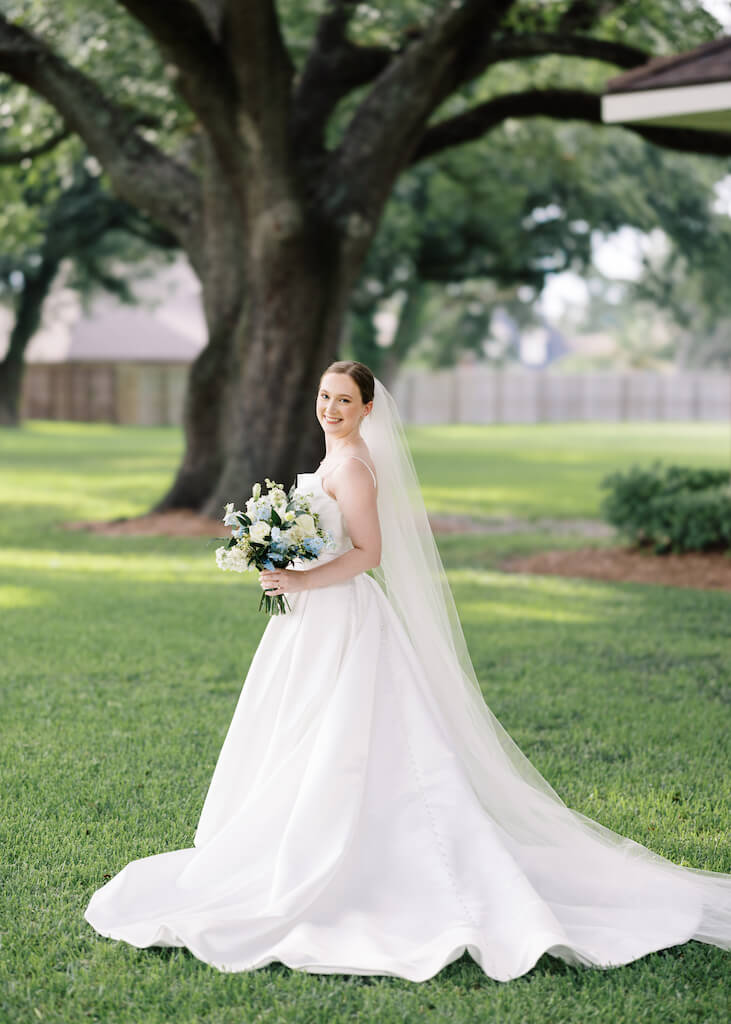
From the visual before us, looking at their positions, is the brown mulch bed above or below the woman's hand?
below

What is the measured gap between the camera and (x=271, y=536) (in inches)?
151

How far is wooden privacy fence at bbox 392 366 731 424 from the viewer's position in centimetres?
4541

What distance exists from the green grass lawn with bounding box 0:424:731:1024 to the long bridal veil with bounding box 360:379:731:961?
1.20 ft

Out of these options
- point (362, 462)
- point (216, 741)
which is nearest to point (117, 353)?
point (216, 741)

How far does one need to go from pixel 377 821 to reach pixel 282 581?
807 mm

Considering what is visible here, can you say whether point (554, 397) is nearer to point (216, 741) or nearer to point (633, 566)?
point (633, 566)

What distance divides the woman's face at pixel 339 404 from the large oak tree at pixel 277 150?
8.42 m

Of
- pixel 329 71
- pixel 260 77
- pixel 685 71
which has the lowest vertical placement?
pixel 685 71

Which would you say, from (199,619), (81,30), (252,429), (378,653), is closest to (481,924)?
(378,653)

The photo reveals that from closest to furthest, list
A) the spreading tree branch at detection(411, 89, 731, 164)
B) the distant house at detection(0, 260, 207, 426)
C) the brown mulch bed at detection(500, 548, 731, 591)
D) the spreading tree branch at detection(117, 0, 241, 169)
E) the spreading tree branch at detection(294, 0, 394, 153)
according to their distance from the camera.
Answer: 1. the brown mulch bed at detection(500, 548, 731, 591)
2. the spreading tree branch at detection(117, 0, 241, 169)
3. the spreading tree branch at detection(411, 89, 731, 164)
4. the spreading tree branch at detection(294, 0, 394, 153)
5. the distant house at detection(0, 260, 207, 426)

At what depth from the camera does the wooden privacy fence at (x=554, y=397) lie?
4541cm

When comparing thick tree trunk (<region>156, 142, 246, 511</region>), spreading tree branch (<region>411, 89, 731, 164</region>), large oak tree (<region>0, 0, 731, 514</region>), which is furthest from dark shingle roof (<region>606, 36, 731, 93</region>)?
thick tree trunk (<region>156, 142, 246, 511</region>)

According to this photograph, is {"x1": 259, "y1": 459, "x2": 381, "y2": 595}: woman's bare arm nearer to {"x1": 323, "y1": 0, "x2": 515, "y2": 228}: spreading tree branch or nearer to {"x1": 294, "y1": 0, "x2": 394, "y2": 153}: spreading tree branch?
{"x1": 323, "y1": 0, "x2": 515, "y2": 228}: spreading tree branch

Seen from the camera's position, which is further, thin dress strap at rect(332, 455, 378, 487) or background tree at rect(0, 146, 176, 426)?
background tree at rect(0, 146, 176, 426)
